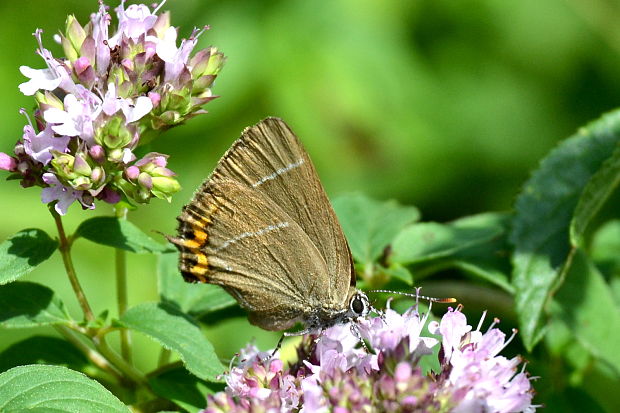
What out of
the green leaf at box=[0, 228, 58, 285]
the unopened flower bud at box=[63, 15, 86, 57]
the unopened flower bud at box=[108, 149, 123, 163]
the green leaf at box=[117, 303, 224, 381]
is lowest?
the green leaf at box=[117, 303, 224, 381]

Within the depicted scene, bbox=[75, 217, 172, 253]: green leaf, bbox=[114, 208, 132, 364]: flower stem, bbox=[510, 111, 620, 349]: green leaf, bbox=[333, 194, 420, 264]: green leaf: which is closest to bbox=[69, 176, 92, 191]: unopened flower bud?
bbox=[75, 217, 172, 253]: green leaf

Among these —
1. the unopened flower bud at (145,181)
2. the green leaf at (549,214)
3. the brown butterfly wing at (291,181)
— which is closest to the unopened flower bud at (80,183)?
the unopened flower bud at (145,181)

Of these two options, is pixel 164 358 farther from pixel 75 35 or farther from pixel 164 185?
pixel 75 35

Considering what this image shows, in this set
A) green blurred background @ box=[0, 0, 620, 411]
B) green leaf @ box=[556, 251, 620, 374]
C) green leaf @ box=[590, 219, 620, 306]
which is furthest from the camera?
green blurred background @ box=[0, 0, 620, 411]

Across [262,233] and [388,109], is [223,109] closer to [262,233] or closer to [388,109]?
[388,109]

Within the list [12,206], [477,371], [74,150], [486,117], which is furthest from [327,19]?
[477,371]

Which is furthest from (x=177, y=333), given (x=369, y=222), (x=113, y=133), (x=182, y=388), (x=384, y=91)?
(x=384, y=91)

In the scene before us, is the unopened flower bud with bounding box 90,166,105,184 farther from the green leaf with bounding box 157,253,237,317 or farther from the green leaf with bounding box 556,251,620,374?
the green leaf with bounding box 556,251,620,374
